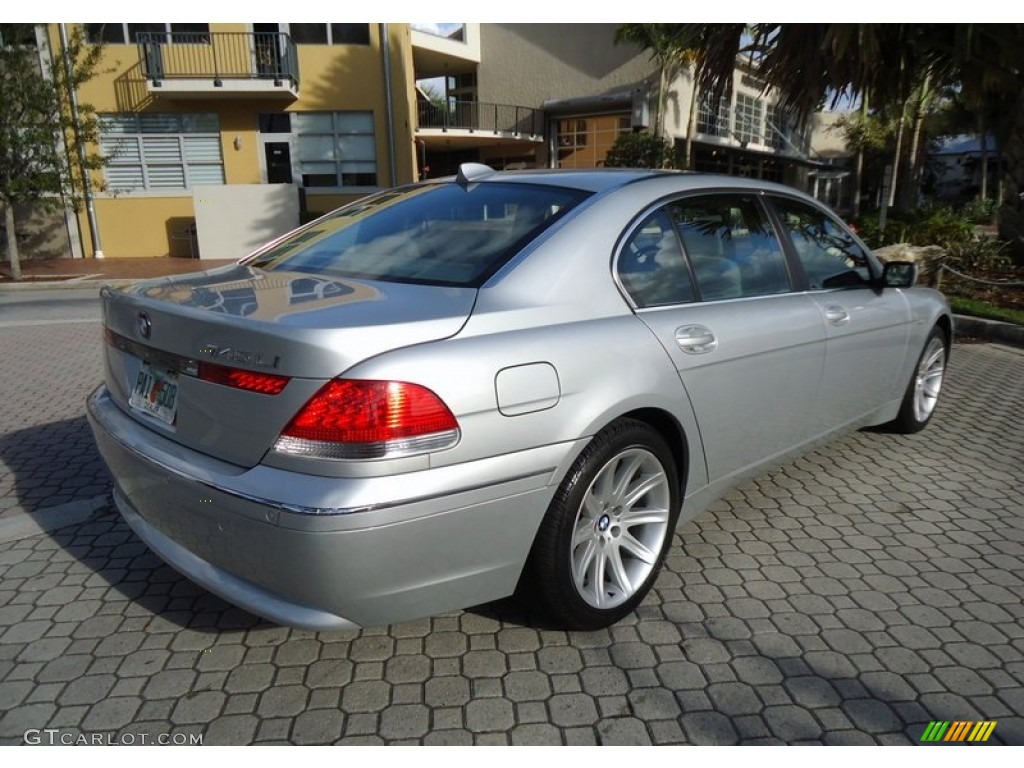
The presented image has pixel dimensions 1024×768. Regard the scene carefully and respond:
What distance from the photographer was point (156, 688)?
2.43 m

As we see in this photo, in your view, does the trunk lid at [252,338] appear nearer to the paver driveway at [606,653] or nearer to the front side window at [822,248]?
the paver driveway at [606,653]

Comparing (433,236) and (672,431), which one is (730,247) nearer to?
(672,431)

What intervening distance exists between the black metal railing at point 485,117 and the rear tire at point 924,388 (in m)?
23.0

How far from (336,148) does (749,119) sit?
65.9ft

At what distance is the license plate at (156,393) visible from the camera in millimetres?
2408

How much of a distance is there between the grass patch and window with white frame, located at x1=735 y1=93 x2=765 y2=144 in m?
24.0

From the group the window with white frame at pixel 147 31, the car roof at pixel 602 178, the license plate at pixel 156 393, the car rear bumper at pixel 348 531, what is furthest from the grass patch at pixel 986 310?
the window with white frame at pixel 147 31

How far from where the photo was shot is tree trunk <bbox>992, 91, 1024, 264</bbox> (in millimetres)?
10578

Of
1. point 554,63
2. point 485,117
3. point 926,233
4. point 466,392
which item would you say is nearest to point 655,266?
point 466,392

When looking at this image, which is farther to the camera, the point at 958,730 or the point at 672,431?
the point at 672,431

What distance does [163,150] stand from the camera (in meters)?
21.2

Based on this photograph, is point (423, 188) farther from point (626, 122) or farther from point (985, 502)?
point (626, 122)

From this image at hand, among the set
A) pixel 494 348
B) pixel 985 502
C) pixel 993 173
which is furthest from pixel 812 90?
pixel 993 173

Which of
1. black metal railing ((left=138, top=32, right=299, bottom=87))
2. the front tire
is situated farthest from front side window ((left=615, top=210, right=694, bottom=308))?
black metal railing ((left=138, top=32, right=299, bottom=87))
